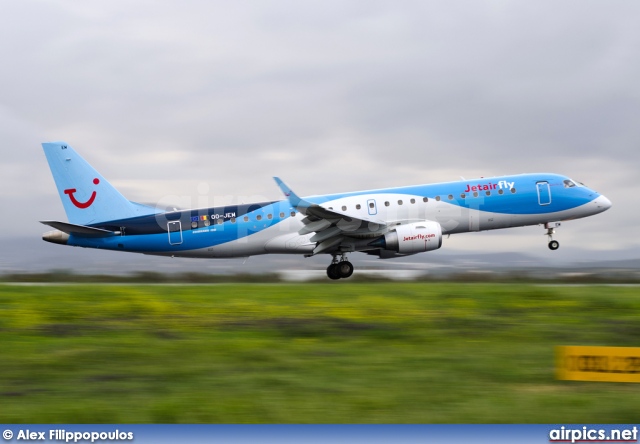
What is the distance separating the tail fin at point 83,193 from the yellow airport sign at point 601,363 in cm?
2301

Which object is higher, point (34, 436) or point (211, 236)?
point (211, 236)

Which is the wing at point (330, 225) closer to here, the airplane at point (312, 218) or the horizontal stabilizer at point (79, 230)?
the airplane at point (312, 218)

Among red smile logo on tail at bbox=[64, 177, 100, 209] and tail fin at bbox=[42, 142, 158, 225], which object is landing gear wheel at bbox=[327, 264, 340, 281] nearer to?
tail fin at bbox=[42, 142, 158, 225]

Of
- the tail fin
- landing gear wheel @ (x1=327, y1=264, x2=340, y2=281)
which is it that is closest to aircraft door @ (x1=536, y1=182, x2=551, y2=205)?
landing gear wheel @ (x1=327, y1=264, x2=340, y2=281)

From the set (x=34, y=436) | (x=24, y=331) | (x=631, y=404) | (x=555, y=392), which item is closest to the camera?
(x=34, y=436)

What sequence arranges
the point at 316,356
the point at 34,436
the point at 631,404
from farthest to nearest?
the point at 316,356
the point at 631,404
the point at 34,436

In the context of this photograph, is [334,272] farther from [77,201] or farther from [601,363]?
[601,363]

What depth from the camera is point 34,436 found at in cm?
857

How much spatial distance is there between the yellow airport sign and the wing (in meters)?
17.2

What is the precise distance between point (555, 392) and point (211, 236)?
21.4m

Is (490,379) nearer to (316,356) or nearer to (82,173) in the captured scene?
(316,356)

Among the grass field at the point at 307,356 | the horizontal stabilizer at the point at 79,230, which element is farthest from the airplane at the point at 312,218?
the grass field at the point at 307,356

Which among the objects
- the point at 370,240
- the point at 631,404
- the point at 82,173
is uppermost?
the point at 82,173

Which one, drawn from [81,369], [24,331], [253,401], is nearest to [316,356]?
[253,401]
